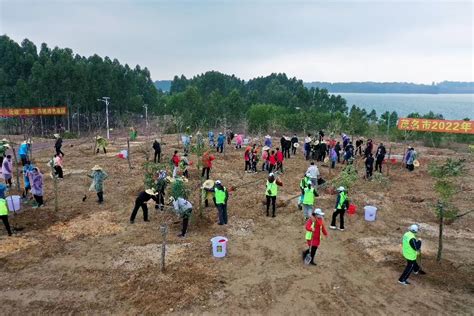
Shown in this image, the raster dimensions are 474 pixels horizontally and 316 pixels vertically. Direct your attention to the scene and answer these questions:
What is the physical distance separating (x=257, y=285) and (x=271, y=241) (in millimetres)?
2621

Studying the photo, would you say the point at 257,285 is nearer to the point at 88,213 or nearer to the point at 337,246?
the point at 337,246

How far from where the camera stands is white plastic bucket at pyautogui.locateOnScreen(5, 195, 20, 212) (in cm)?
1263

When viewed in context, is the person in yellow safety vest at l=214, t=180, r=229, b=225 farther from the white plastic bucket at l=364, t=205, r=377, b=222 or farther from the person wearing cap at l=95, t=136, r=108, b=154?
the person wearing cap at l=95, t=136, r=108, b=154

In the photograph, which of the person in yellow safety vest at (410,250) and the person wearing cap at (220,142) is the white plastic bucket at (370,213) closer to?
the person in yellow safety vest at (410,250)

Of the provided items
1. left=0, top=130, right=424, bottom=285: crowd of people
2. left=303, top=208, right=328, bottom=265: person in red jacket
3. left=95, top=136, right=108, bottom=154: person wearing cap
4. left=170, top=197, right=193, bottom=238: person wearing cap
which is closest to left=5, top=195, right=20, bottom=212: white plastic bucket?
left=0, top=130, right=424, bottom=285: crowd of people

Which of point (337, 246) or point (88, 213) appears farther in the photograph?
point (88, 213)

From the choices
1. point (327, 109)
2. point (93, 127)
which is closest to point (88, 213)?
point (93, 127)

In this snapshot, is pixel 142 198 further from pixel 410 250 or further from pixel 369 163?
pixel 369 163

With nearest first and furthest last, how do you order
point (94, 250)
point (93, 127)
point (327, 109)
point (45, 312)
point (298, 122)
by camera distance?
point (45, 312) < point (94, 250) < point (298, 122) < point (93, 127) < point (327, 109)

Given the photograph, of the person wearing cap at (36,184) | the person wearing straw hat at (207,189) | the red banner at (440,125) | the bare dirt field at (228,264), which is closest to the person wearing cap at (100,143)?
the bare dirt field at (228,264)

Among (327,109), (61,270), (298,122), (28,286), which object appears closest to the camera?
(28,286)

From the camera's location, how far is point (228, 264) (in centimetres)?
970

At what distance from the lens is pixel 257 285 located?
871 cm

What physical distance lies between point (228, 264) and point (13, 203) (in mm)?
8231
